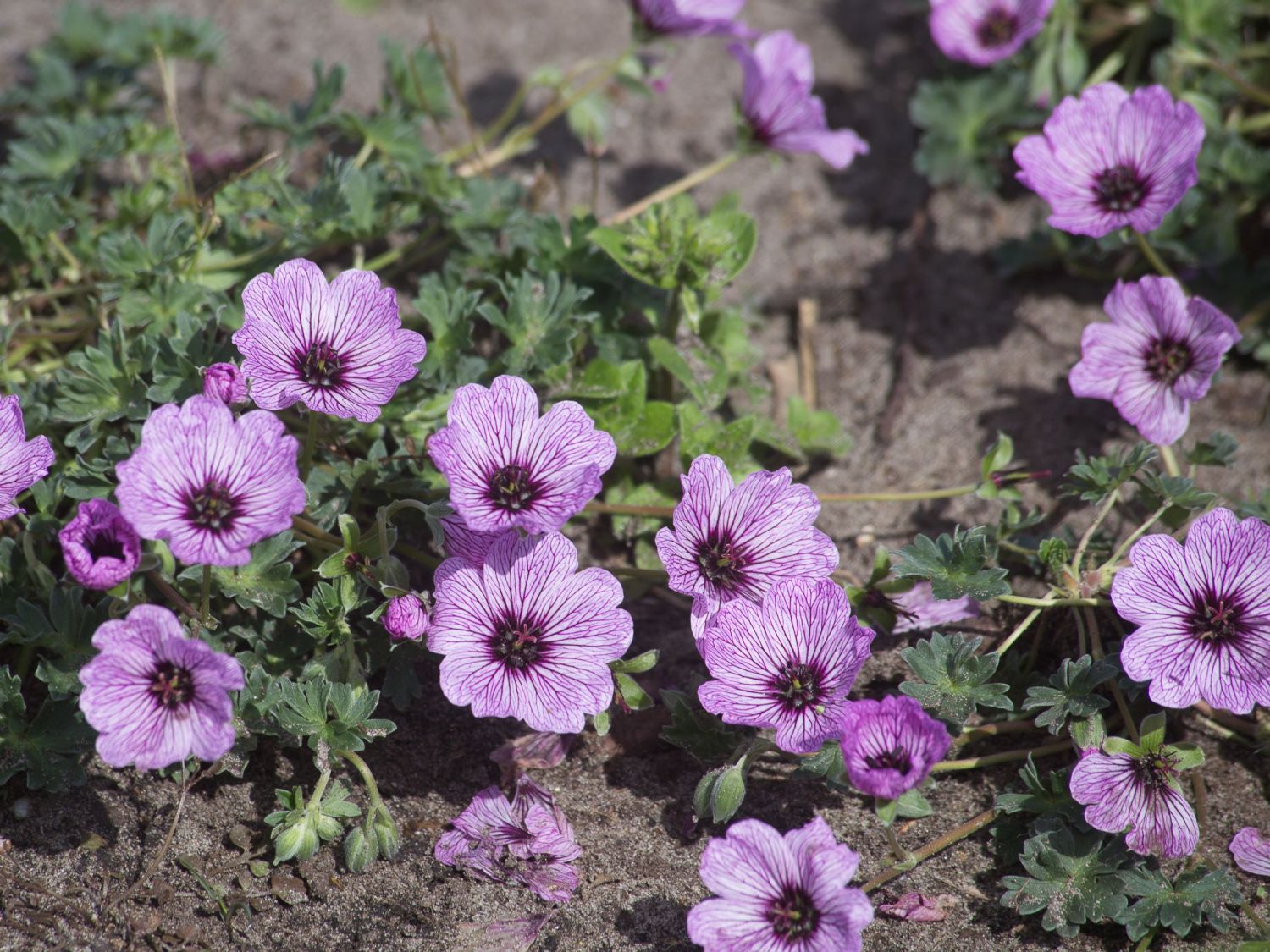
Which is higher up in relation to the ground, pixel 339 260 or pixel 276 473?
pixel 276 473

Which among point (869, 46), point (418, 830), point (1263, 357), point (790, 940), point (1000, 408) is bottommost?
point (418, 830)

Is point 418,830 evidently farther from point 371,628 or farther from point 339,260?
point 339,260

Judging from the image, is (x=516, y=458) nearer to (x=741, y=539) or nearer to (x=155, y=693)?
(x=741, y=539)

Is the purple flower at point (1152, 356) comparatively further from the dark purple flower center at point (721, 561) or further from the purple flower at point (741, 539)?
the dark purple flower center at point (721, 561)

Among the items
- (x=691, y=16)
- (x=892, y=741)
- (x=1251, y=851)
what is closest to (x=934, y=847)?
(x=892, y=741)

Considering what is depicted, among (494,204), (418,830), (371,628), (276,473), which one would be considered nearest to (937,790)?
(418,830)
